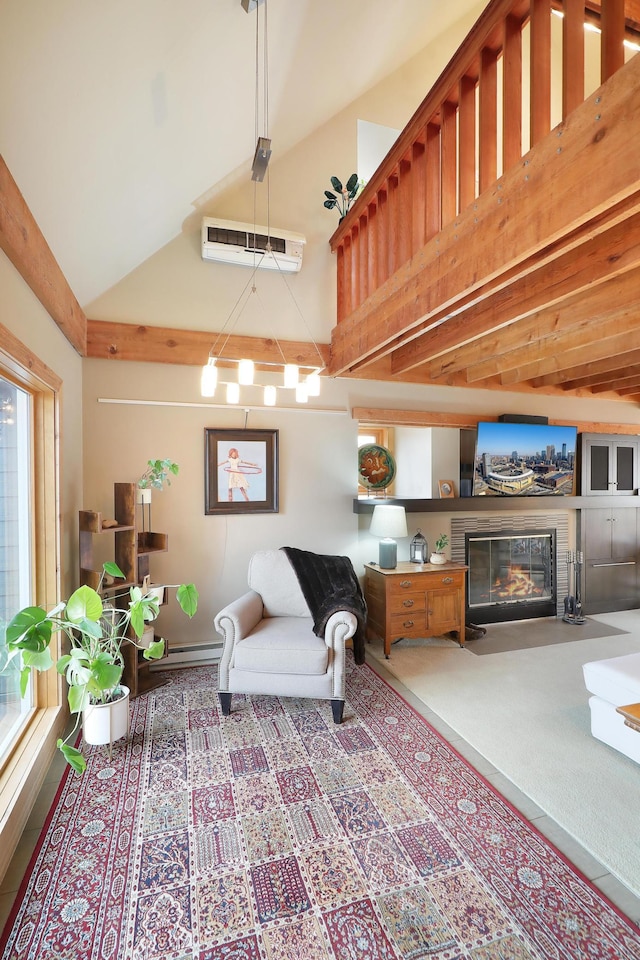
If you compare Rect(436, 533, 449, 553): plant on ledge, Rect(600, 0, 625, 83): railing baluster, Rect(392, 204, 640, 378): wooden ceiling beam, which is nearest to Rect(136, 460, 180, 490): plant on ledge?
Rect(392, 204, 640, 378): wooden ceiling beam

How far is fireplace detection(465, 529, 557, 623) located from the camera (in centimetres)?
451

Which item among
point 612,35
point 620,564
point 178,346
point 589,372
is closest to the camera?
point 612,35

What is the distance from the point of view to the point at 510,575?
467 cm

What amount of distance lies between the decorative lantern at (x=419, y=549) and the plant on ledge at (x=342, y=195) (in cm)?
284

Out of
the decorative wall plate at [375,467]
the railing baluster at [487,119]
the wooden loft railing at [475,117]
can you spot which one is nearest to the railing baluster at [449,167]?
the wooden loft railing at [475,117]

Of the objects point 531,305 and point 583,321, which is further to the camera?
point 583,321

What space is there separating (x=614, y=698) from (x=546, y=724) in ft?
1.50

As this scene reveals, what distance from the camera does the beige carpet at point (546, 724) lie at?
6.14ft

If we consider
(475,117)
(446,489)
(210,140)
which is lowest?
(446,489)

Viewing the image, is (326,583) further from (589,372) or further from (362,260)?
(589,372)

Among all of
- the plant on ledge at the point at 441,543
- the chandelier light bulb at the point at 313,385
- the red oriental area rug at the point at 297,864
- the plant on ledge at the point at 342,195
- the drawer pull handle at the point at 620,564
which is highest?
the plant on ledge at the point at 342,195

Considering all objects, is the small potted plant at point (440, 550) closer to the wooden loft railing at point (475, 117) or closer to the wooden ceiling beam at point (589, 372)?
the wooden ceiling beam at point (589, 372)

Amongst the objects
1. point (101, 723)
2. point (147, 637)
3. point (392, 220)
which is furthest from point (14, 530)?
point (392, 220)

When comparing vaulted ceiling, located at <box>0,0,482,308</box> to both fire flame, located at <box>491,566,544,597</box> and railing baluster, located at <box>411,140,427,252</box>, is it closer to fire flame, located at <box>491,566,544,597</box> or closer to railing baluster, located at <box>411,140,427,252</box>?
railing baluster, located at <box>411,140,427,252</box>
